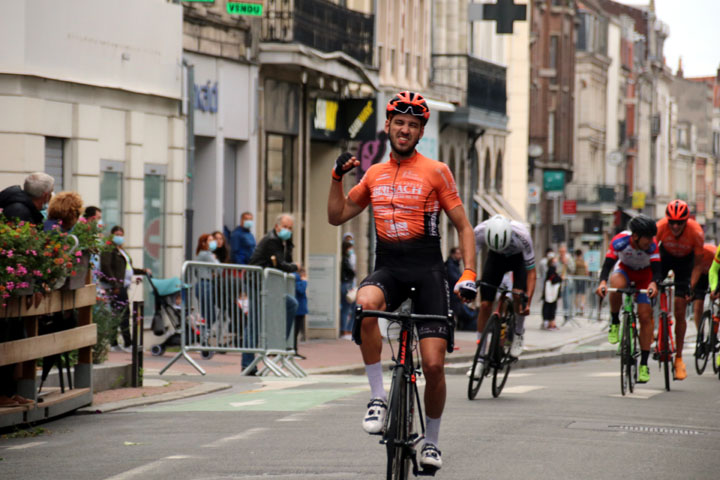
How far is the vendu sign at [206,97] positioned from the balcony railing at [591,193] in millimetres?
56127

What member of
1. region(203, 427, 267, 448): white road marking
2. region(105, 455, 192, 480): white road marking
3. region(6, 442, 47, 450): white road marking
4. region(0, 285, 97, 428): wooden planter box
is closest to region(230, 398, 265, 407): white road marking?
region(0, 285, 97, 428): wooden planter box

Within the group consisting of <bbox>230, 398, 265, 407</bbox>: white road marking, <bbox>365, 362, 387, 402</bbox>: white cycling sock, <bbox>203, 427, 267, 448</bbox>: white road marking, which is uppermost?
<bbox>365, 362, 387, 402</bbox>: white cycling sock

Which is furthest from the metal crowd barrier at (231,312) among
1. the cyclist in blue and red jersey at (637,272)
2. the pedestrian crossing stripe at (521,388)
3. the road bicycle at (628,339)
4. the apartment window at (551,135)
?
the apartment window at (551,135)

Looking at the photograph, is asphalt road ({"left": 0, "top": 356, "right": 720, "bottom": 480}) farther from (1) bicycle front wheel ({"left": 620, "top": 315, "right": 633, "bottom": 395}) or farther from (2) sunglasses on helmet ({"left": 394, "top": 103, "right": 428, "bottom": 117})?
(2) sunglasses on helmet ({"left": 394, "top": 103, "right": 428, "bottom": 117})

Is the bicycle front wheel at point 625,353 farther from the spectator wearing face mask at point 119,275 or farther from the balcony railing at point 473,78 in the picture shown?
the balcony railing at point 473,78

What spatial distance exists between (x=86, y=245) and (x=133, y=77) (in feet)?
34.9

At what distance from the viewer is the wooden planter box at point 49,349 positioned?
11.8 m

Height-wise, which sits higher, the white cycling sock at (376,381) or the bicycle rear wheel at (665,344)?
the white cycling sock at (376,381)

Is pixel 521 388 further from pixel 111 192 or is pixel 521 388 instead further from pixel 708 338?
pixel 111 192

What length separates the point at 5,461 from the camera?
10.2 m

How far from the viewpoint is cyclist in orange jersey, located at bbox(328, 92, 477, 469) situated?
28.5 ft

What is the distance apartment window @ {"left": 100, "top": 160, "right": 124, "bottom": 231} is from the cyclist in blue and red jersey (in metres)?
8.91

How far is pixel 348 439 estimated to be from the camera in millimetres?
11070

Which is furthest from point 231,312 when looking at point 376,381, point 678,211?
point 376,381
